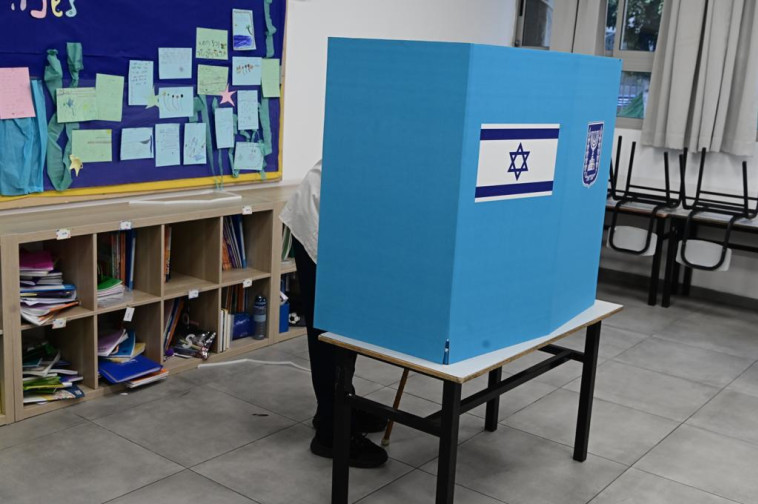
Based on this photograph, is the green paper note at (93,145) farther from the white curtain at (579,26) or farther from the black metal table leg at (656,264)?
the white curtain at (579,26)

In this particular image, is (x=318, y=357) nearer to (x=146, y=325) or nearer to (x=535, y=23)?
(x=146, y=325)

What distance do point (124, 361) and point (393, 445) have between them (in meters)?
1.37

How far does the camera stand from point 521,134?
94.2 inches

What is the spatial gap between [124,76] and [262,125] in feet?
3.18

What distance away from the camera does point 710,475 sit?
3.35 metres

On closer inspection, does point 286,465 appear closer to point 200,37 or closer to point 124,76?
point 124,76

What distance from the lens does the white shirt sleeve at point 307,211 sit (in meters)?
3.06

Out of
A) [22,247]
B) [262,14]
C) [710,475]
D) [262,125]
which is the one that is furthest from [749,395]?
[22,247]

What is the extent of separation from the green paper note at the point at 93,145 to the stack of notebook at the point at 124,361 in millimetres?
831

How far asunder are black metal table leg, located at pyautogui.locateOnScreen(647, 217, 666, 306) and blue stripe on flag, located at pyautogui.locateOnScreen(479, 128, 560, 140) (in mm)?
3546

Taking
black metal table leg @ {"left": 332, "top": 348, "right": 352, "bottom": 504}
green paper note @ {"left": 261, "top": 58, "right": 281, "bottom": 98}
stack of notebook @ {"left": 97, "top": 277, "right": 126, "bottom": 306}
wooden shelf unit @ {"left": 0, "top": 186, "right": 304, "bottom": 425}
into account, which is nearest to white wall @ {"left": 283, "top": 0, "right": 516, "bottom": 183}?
green paper note @ {"left": 261, "top": 58, "right": 281, "bottom": 98}

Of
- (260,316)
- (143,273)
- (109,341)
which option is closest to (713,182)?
(260,316)

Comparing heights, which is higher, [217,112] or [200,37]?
[200,37]

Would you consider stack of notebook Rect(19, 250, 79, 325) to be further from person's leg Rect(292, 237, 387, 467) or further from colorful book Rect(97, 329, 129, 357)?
person's leg Rect(292, 237, 387, 467)
